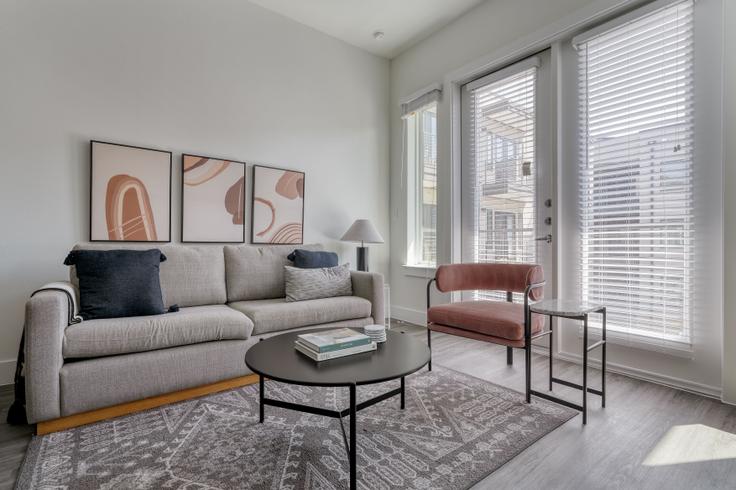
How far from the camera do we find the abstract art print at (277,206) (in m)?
3.41

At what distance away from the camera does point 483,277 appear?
108 inches

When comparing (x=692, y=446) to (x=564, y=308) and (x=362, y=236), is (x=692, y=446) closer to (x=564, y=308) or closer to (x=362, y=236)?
(x=564, y=308)

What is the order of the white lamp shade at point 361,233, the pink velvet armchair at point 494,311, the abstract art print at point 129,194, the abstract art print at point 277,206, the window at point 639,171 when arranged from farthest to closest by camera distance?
the white lamp shade at point 361,233 < the abstract art print at point 277,206 < the abstract art print at point 129,194 < the window at point 639,171 < the pink velvet armchair at point 494,311

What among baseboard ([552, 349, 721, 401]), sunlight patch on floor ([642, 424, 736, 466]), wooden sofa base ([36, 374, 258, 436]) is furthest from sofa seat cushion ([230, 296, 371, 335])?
sunlight patch on floor ([642, 424, 736, 466])

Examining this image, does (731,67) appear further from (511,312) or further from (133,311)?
(133,311)

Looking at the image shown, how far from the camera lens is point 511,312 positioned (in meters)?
2.26

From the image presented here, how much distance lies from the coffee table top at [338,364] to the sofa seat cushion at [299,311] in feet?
2.19

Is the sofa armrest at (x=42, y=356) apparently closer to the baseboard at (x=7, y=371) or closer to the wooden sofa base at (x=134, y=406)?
the wooden sofa base at (x=134, y=406)

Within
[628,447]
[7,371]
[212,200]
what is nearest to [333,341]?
[628,447]

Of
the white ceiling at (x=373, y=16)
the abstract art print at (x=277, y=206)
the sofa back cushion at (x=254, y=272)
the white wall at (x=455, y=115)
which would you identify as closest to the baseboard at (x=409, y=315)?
the white wall at (x=455, y=115)

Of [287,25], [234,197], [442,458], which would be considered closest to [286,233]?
[234,197]

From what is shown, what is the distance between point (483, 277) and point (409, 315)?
157 centimetres

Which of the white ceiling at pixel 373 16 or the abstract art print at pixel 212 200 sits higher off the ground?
the white ceiling at pixel 373 16

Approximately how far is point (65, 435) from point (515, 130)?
3557 millimetres
